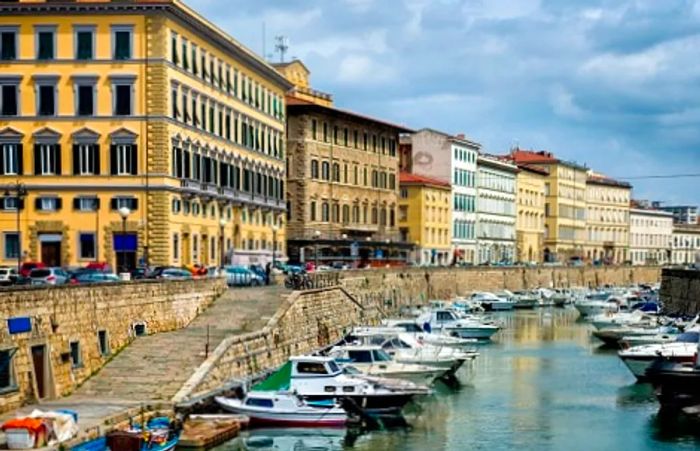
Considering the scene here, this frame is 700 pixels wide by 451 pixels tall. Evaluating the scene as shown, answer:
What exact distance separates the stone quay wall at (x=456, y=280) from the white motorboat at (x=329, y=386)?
24300 mm

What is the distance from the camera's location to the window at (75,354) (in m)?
38.4

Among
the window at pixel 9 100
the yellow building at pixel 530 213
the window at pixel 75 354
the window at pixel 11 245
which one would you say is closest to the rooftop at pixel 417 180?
the yellow building at pixel 530 213

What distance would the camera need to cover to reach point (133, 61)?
66250mm

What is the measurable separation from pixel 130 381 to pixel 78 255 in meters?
29.5

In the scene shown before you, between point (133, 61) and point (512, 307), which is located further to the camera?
point (512, 307)

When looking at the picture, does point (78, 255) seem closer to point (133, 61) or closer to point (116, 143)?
point (116, 143)

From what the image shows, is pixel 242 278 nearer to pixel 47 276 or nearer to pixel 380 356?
pixel 47 276

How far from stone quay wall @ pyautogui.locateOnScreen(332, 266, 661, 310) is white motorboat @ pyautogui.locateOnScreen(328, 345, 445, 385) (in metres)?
17.6

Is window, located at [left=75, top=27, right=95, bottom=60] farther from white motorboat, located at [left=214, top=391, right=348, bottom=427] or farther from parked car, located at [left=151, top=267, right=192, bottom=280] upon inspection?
white motorboat, located at [left=214, top=391, right=348, bottom=427]

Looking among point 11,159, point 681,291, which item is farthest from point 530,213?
point 11,159

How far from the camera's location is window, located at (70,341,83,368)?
3841 centimetres

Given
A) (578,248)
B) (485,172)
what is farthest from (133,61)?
(578,248)

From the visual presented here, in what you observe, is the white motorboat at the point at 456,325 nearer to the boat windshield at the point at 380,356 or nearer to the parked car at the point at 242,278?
the parked car at the point at 242,278

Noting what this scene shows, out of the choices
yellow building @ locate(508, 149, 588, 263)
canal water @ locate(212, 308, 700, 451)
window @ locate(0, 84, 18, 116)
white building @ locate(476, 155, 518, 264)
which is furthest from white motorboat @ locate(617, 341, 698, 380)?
yellow building @ locate(508, 149, 588, 263)
